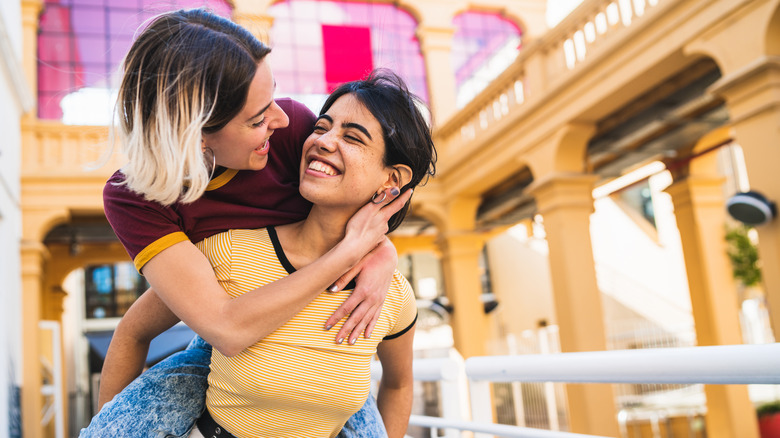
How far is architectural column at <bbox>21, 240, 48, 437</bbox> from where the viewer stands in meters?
9.10

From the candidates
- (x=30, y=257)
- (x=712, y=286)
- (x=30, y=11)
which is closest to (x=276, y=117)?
(x=712, y=286)

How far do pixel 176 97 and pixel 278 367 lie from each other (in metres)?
0.52

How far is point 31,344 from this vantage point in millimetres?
9234

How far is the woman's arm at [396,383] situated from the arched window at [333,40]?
33.1 feet

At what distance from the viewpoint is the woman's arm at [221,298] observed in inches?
48.5

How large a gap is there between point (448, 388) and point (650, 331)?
10.2 m

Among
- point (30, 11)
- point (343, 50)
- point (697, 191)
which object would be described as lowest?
point (697, 191)

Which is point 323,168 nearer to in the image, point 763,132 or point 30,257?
point 763,132

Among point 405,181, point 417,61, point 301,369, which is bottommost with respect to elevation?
point 301,369

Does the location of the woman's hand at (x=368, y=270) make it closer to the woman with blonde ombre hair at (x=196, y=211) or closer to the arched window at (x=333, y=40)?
the woman with blonde ombre hair at (x=196, y=211)

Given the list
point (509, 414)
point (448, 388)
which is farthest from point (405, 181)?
point (509, 414)

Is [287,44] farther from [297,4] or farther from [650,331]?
[650,331]

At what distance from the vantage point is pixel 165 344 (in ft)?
26.3

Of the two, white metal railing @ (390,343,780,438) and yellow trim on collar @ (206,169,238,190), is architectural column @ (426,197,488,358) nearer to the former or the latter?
white metal railing @ (390,343,780,438)
